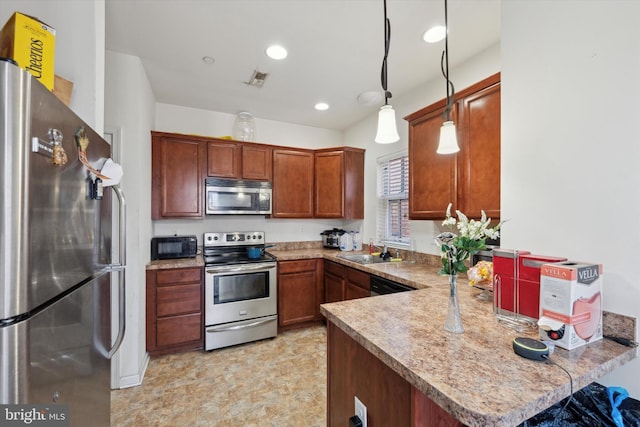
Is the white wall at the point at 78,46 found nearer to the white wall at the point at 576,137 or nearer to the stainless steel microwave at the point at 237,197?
the stainless steel microwave at the point at 237,197

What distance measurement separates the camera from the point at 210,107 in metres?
3.43

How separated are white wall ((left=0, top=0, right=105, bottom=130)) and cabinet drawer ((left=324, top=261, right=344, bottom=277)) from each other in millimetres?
2457

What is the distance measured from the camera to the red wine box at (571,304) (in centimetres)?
94

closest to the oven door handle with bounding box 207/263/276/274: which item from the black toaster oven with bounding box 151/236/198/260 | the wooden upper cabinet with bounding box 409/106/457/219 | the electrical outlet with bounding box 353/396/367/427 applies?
the black toaster oven with bounding box 151/236/198/260

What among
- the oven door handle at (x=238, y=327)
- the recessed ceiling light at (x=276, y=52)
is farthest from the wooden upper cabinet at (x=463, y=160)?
the oven door handle at (x=238, y=327)

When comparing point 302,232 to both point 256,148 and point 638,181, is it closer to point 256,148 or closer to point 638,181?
point 256,148

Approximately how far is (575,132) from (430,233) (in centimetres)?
165

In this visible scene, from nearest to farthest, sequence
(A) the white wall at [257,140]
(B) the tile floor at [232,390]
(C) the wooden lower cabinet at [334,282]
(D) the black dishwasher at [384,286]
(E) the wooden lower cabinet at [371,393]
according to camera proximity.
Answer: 1. (E) the wooden lower cabinet at [371,393]
2. (B) the tile floor at [232,390]
3. (D) the black dishwasher at [384,286]
4. (C) the wooden lower cabinet at [334,282]
5. (A) the white wall at [257,140]

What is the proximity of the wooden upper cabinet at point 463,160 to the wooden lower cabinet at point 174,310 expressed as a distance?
2353 millimetres

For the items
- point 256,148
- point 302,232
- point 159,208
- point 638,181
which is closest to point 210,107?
point 256,148

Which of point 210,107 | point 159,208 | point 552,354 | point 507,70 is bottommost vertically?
point 552,354

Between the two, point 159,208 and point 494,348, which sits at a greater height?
point 159,208

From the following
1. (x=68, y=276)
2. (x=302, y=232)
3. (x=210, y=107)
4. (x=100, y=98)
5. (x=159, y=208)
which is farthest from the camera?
(x=302, y=232)

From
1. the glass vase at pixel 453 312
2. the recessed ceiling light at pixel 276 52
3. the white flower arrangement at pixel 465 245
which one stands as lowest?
the glass vase at pixel 453 312
